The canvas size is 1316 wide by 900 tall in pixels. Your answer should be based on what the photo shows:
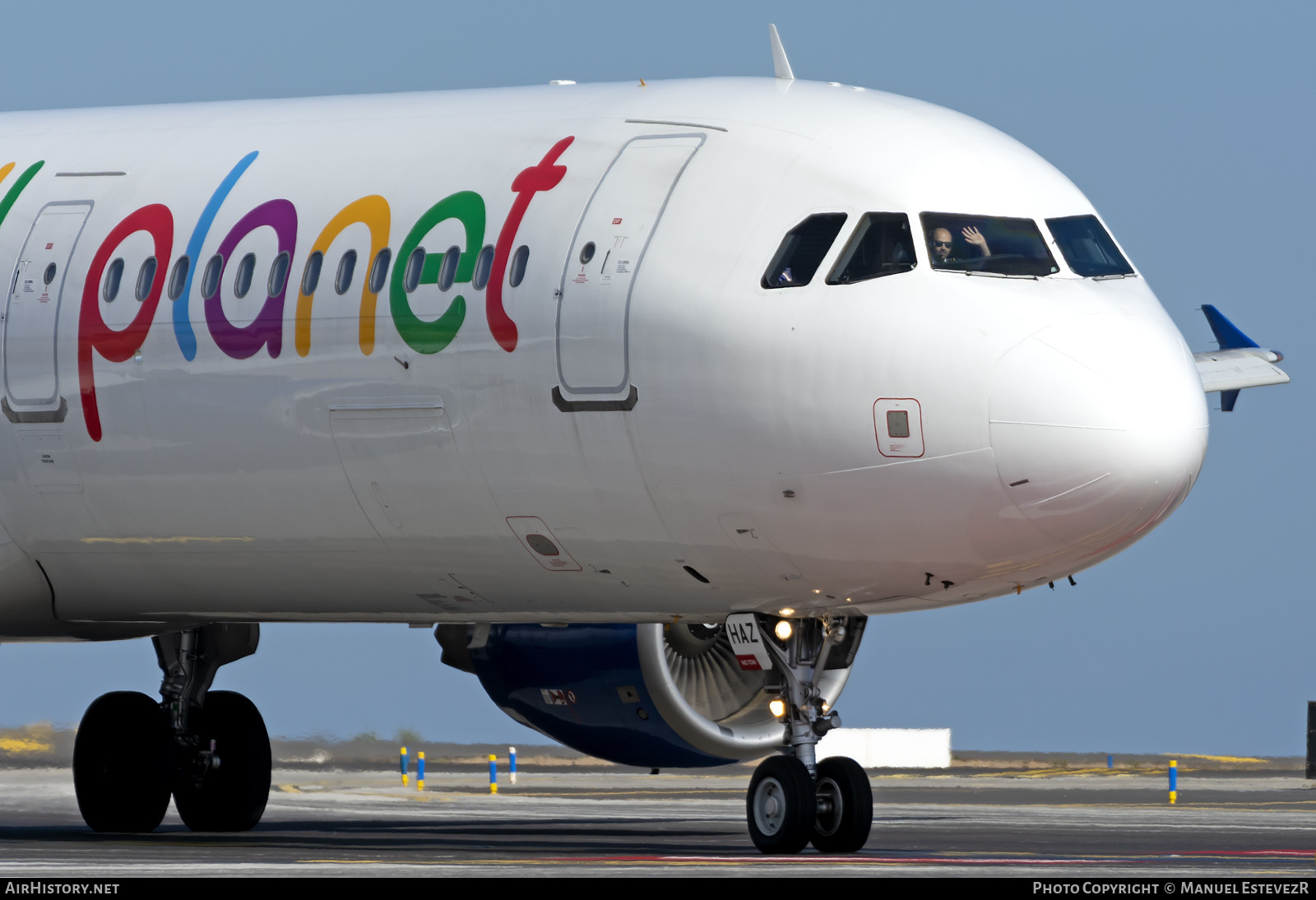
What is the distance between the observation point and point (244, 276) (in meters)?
16.8

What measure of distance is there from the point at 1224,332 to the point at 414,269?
12691 millimetres

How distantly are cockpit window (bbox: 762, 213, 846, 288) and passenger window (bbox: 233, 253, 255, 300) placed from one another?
396 cm

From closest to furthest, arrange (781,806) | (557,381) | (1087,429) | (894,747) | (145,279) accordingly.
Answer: (1087,429) → (557,381) → (781,806) → (145,279) → (894,747)

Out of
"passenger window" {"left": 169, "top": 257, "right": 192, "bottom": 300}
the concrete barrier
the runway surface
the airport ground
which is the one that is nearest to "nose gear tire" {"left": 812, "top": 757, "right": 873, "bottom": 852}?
the airport ground

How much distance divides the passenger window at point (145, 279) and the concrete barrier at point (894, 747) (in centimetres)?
2920

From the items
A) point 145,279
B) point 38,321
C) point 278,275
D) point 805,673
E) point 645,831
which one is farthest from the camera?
point 645,831

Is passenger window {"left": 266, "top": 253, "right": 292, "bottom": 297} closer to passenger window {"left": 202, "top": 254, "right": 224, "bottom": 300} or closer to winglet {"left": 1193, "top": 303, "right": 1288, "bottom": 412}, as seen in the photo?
passenger window {"left": 202, "top": 254, "right": 224, "bottom": 300}

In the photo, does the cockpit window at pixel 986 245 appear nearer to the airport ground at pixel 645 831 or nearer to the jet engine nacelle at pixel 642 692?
the airport ground at pixel 645 831

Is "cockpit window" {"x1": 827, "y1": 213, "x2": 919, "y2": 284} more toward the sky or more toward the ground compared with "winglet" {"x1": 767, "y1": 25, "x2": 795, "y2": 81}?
more toward the ground

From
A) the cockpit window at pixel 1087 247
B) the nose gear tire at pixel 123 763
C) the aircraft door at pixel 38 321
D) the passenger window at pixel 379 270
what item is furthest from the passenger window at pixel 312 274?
the nose gear tire at pixel 123 763

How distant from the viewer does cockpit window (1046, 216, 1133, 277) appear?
1502 cm

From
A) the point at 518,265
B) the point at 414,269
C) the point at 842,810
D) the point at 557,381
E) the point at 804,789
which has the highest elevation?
the point at 414,269

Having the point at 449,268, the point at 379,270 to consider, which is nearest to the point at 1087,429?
the point at 449,268

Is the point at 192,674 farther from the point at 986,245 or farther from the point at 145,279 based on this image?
the point at 986,245
